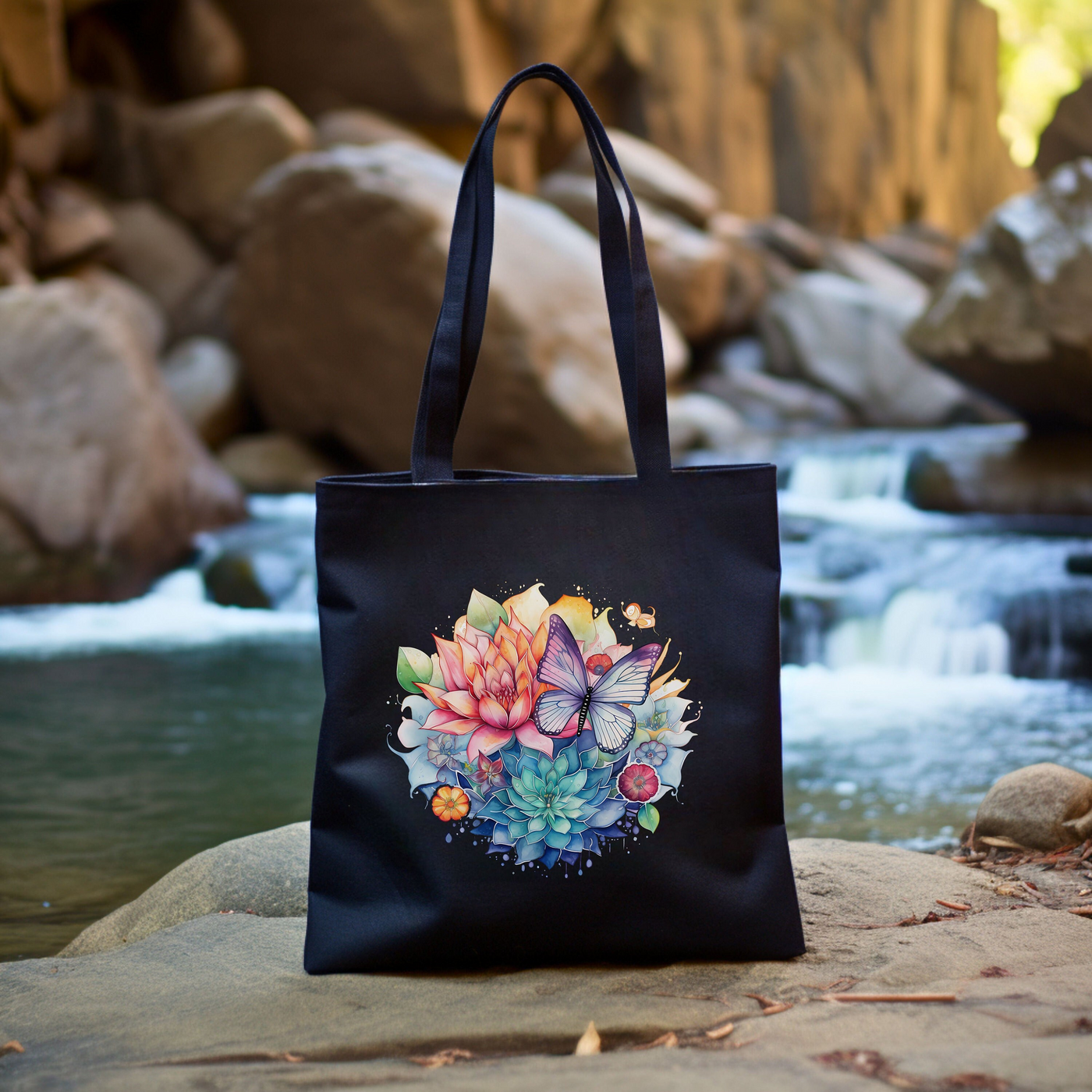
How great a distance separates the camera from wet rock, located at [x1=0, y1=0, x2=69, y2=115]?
7301mm

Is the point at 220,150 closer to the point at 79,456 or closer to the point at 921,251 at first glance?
the point at 79,456

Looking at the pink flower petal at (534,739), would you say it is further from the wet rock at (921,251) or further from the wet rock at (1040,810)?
the wet rock at (921,251)

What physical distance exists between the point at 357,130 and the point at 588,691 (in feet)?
33.9

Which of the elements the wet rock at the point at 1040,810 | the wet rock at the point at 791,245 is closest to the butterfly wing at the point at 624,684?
the wet rock at the point at 1040,810

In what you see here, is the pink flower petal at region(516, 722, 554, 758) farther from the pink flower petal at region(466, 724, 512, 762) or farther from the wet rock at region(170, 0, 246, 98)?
the wet rock at region(170, 0, 246, 98)

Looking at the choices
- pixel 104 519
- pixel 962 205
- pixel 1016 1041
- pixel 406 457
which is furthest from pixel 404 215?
pixel 962 205

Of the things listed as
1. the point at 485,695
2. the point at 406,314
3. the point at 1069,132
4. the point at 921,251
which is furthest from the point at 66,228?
the point at 921,251

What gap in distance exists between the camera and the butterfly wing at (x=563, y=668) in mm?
1432

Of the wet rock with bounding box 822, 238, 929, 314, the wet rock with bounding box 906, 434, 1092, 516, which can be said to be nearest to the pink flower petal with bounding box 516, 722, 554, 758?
the wet rock with bounding box 906, 434, 1092, 516

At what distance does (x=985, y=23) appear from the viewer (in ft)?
66.2

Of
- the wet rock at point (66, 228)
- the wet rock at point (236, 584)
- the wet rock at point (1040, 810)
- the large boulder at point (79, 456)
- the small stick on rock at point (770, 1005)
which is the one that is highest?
the wet rock at point (66, 228)

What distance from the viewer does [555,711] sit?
1431 millimetres

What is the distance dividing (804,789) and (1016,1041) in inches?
89.6

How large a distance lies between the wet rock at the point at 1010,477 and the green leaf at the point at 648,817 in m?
6.38
